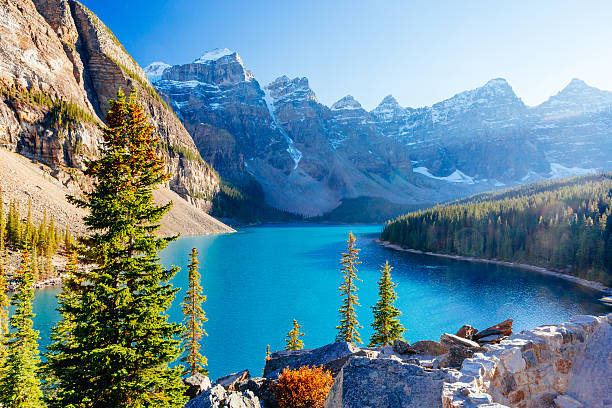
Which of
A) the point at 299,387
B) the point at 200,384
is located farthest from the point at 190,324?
the point at 299,387

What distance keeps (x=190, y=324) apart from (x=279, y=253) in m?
86.0

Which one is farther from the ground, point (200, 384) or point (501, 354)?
point (501, 354)

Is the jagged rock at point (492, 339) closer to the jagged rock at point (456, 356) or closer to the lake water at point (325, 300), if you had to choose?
the jagged rock at point (456, 356)

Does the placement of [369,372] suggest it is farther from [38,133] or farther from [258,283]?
[38,133]

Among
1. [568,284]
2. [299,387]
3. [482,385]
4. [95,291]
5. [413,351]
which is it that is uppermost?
[95,291]

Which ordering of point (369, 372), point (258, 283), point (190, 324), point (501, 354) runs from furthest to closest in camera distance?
point (258, 283), point (190, 324), point (501, 354), point (369, 372)

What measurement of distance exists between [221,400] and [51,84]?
17311cm

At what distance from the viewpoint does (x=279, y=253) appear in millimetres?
113438

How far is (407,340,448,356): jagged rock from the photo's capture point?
51.9 feet

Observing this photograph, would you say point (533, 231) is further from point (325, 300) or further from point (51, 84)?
point (51, 84)

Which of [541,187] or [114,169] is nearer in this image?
[114,169]

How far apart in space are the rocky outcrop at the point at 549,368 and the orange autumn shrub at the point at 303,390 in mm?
5226

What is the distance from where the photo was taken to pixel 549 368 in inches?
346

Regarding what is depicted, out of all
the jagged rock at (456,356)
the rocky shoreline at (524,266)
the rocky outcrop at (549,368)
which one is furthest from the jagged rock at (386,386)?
the rocky shoreline at (524,266)
